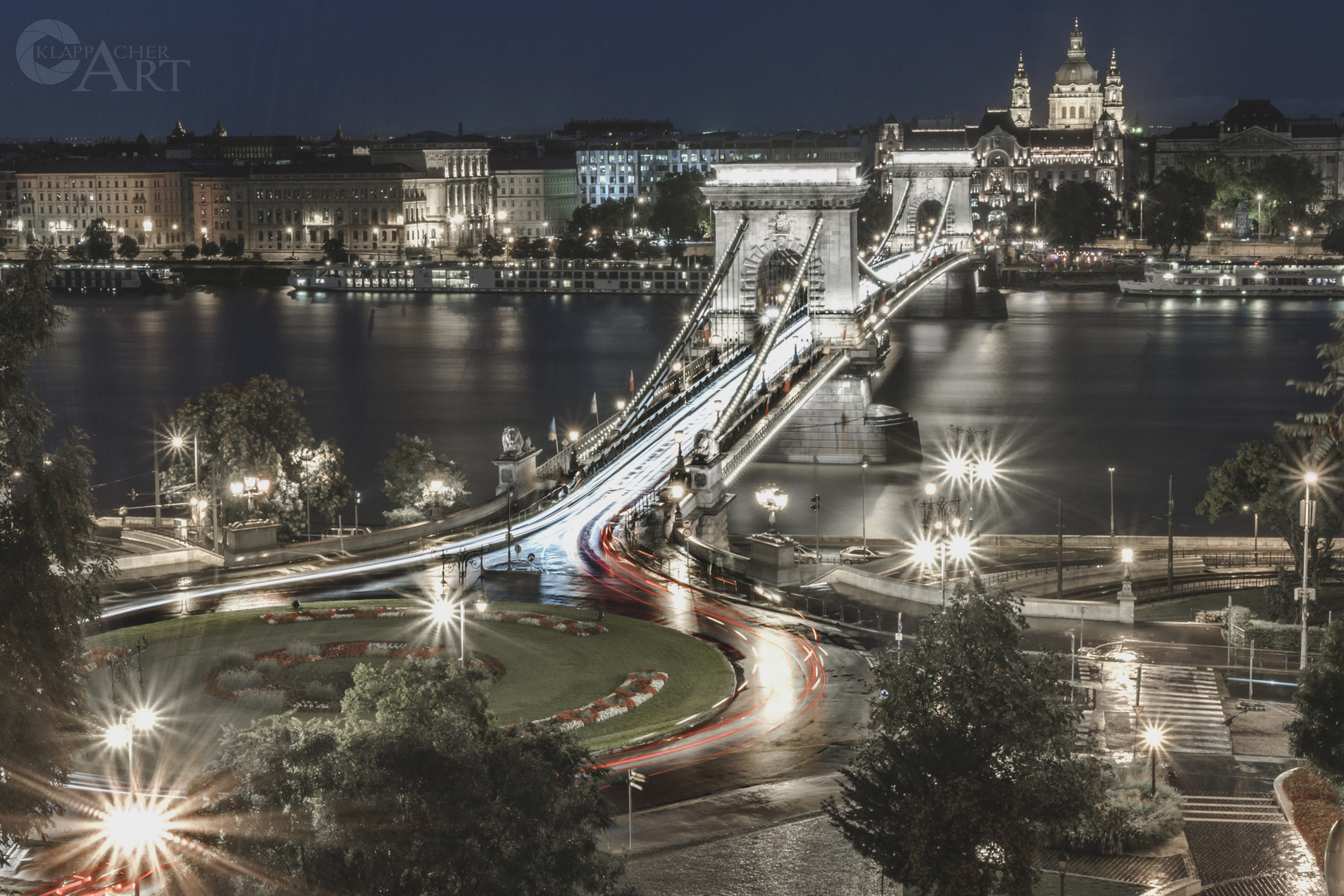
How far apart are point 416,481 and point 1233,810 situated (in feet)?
86.7

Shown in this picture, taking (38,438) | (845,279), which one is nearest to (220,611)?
(38,438)

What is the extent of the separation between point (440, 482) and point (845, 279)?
23237 millimetres

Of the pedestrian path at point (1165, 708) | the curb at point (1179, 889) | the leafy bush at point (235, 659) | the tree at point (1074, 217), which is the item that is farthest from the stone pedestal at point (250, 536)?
the tree at point (1074, 217)

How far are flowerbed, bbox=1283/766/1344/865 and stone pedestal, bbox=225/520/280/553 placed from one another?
19.6 m

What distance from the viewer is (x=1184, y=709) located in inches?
869

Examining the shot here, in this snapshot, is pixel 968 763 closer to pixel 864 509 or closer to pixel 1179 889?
pixel 1179 889

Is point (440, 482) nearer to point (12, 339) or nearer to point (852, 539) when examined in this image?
point (852, 539)

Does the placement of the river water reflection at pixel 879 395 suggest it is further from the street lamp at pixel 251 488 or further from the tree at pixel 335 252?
the tree at pixel 335 252

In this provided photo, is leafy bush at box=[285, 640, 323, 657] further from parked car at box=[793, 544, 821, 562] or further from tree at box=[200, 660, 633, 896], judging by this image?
parked car at box=[793, 544, 821, 562]

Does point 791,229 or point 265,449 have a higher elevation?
point 791,229

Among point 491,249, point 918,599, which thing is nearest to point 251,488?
point 918,599

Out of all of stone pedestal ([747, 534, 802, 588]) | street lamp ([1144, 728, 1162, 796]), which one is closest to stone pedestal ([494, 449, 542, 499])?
stone pedestal ([747, 534, 802, 588])

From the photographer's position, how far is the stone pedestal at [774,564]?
30203 mm

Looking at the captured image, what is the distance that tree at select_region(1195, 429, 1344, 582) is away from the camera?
2856 cm
